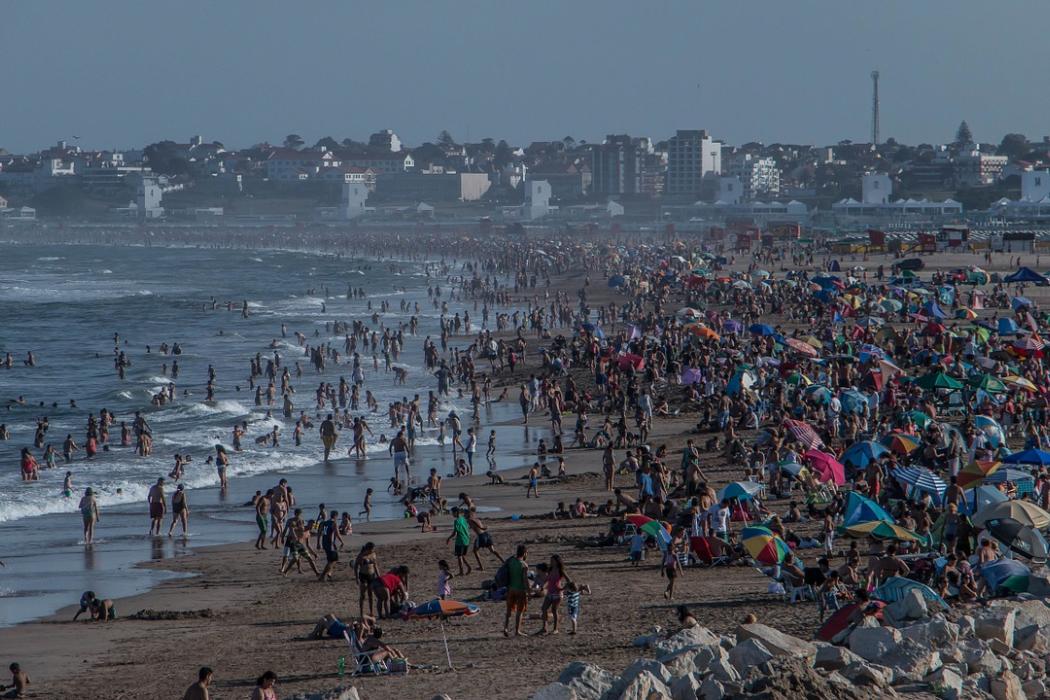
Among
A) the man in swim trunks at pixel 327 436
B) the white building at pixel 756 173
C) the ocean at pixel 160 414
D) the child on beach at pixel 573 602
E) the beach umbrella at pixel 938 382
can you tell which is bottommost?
the ocean at pixel 160 414

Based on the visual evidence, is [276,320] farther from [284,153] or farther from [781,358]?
[284,153]

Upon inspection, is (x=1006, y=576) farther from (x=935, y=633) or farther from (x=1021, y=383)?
(x=1021, y=383)

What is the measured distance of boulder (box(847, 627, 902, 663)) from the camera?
28.0ft

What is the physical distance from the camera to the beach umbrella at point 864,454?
1562cm

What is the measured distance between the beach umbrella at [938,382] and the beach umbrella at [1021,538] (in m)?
8.57

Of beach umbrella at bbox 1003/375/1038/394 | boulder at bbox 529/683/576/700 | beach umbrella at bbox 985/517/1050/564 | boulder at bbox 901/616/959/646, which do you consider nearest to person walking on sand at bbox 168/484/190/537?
beach umbrella at bbox 985/517/1050/564

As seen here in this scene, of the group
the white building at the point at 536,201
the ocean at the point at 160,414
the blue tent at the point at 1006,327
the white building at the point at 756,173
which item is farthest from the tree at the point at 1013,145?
the blue tent at the point at 1006,327

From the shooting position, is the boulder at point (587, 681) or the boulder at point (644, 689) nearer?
the boulder at point (644, 689)

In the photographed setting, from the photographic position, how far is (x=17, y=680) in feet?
33.6

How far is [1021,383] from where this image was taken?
20.5 m

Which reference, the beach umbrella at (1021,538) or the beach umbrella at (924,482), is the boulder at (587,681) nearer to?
the beach umbrella at (1021,538)

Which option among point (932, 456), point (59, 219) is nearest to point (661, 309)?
point (932, 456)

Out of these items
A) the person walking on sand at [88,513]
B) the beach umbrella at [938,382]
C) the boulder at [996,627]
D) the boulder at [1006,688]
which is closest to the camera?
the boulder at [1006,688]

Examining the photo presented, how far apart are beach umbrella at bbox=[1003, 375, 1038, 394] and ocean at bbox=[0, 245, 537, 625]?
294 inches
